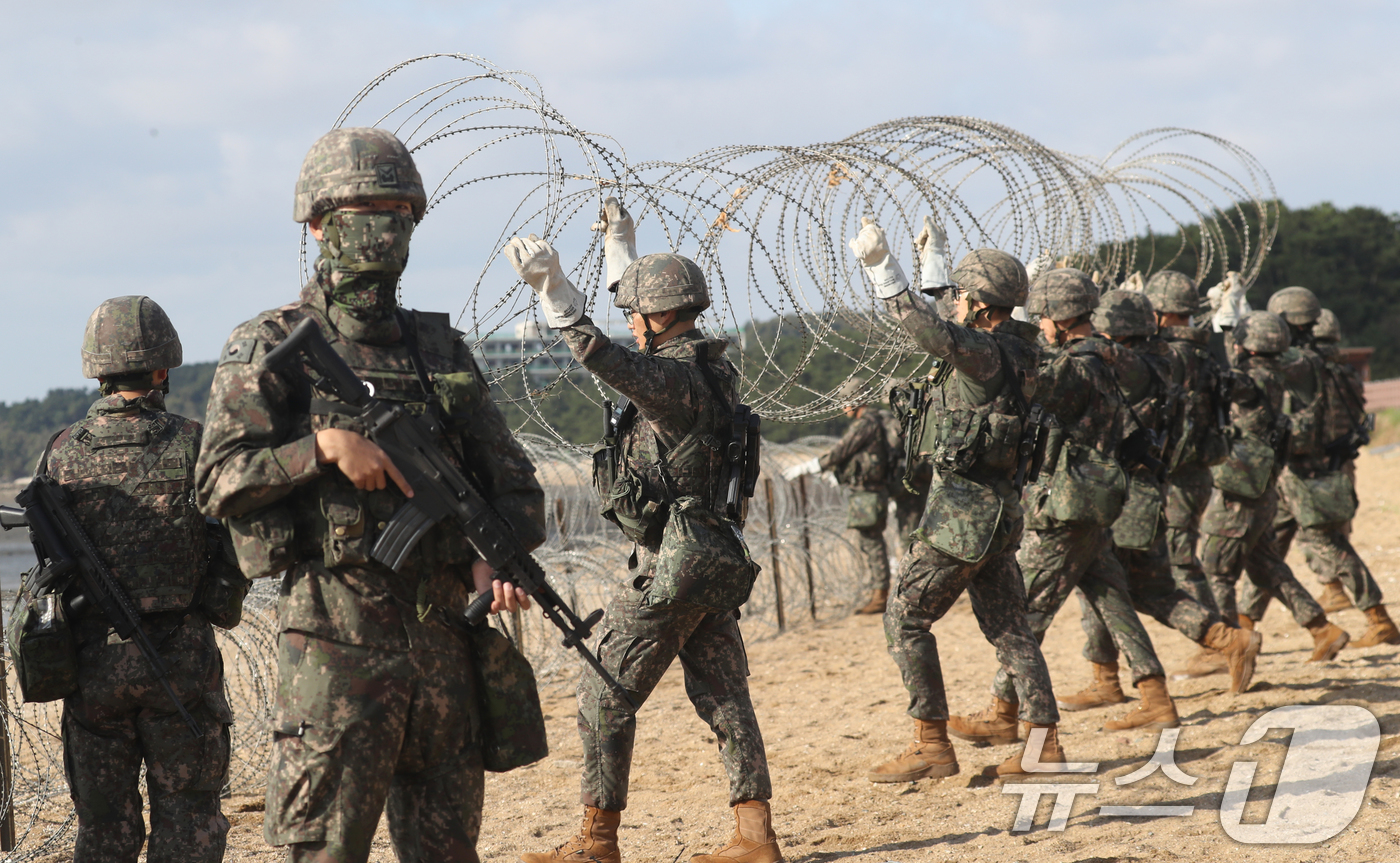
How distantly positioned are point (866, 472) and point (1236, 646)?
4.43 meters

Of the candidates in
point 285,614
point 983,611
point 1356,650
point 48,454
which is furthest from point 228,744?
point 1356,650

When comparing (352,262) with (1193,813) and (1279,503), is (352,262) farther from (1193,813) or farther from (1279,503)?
(1279,503)

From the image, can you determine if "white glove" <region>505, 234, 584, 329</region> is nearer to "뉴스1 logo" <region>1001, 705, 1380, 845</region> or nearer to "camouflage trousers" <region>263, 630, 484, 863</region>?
"camouflage trousers" <region>263, 630, 484, 863</region>

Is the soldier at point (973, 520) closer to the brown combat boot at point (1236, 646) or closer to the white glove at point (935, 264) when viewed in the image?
the white glove at point (935, 264)

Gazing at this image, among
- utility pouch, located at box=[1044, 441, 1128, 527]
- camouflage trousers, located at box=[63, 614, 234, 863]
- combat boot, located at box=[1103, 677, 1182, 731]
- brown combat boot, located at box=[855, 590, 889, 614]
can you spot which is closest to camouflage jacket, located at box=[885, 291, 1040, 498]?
utility pouch, located at box=[1044, 441, 1128, 527]

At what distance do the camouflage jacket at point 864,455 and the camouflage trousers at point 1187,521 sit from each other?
3.27m

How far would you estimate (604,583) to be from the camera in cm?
736

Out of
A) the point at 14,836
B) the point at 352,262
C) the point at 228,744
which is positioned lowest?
the point at 14,836

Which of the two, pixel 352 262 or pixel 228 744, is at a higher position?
pixel 352 262

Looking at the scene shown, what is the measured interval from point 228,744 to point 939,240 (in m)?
3.07

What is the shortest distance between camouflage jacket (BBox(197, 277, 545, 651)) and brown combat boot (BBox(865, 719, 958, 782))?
9.20 feet

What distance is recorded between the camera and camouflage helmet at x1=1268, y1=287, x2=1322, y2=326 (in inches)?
327

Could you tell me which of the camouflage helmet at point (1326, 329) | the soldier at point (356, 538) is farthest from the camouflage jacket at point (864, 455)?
the soldier at point (356, 538)

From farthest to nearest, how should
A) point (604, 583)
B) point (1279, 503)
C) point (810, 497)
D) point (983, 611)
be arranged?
point (810, 497)
point (1279, 503)
point (604, 583)
point (983, 611)
